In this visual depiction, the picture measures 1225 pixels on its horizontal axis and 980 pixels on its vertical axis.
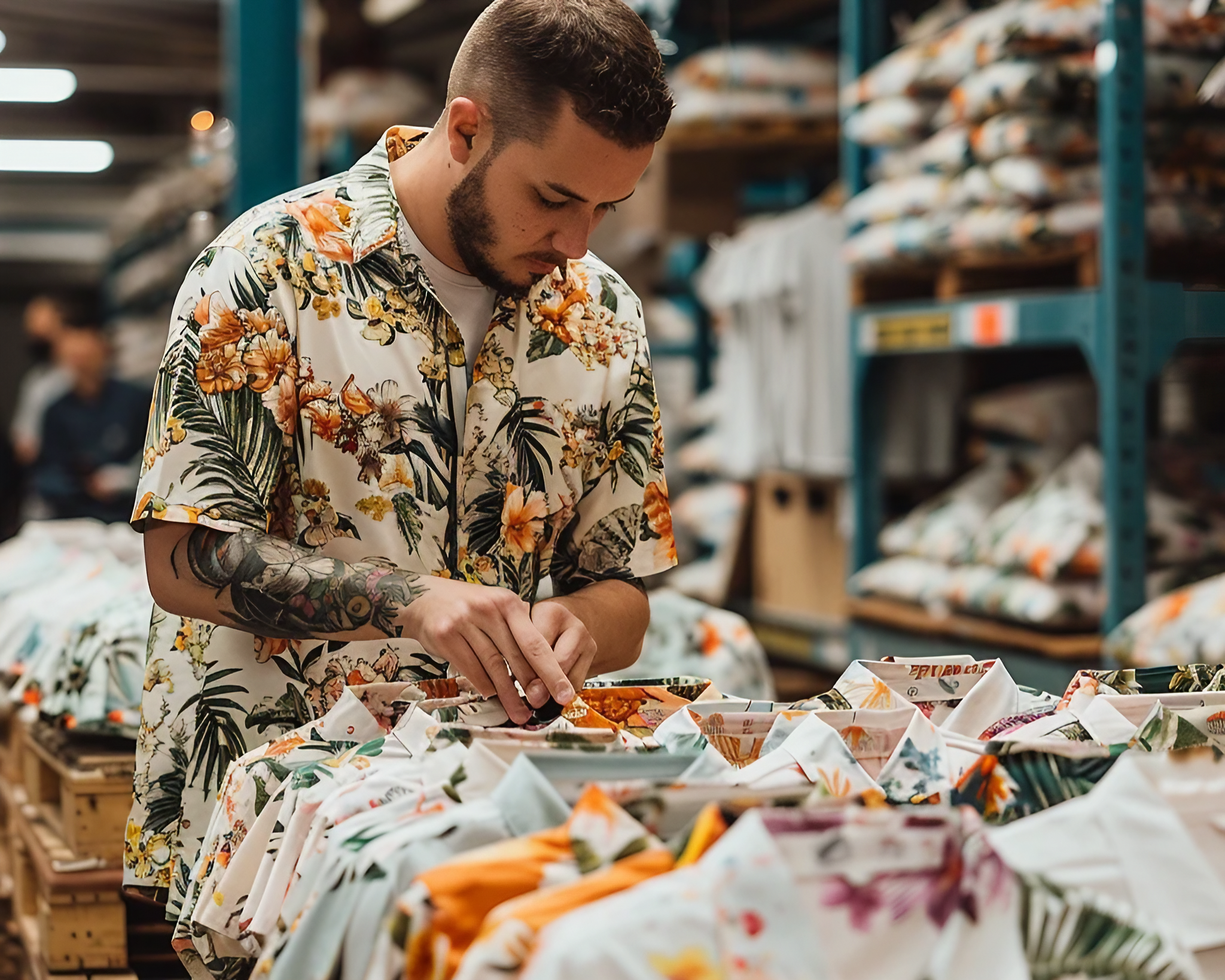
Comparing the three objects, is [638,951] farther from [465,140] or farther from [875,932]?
[465,140]

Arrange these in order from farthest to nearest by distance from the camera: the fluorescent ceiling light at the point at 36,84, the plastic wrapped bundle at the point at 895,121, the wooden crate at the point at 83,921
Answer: the fluorescent ceiling light at the point at 36,84 → the plastic wrapped bundle at the point at 895,121 → the wooden crate at the point at 83,921

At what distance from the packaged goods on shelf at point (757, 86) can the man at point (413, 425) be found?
4273mm

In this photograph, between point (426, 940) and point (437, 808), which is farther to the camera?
point (437, 808)

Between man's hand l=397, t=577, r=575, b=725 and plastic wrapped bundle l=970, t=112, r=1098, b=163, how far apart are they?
10.0ft

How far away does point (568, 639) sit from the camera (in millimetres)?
1825

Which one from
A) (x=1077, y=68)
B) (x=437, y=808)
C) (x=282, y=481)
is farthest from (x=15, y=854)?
(x=1077, y=68)

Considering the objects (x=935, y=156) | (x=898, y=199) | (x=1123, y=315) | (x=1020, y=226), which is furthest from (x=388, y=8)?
(x=1123, y=315)

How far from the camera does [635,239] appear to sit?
23.4ft

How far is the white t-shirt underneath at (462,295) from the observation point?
83.3 inches

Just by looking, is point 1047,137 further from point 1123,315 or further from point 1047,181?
point 1123,315

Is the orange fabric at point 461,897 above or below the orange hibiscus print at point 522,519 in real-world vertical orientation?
below

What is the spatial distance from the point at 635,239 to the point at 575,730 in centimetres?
573

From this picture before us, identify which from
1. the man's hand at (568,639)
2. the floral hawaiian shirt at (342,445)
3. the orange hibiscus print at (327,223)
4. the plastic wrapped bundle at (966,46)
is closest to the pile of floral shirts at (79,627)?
the floral hawaiian shirt at (342,445)

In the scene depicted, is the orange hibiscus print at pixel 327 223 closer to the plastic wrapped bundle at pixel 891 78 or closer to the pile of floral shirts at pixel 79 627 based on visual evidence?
the pile of floral shirts at pixel 79 627
